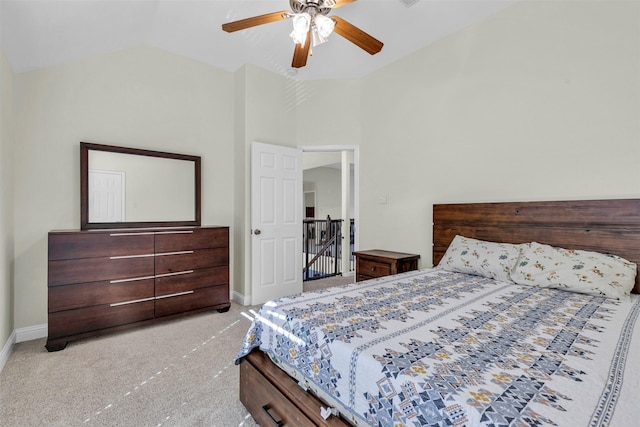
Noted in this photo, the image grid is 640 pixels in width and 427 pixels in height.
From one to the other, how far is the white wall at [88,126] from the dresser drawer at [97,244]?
47 cm

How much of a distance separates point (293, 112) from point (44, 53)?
8.32 feet

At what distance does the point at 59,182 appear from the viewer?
9.05 ft

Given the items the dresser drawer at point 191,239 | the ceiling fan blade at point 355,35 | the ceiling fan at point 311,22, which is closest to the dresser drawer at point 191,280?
the dresser drawer at point 191,239

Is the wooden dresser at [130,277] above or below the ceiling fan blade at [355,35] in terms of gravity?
below

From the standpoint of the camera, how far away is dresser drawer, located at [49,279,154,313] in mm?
2426

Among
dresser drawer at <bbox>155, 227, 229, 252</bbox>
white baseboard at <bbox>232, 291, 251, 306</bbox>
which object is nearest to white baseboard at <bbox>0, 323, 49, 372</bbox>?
dresser drawer at <bbox>155, 227, 229, 252</bbox>

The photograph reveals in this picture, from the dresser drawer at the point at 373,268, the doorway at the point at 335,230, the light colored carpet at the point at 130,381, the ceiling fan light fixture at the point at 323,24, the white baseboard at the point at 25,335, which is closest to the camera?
the light colored carpet at the point at 130,381

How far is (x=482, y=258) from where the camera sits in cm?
236

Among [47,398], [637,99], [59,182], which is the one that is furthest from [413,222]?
[59,182]

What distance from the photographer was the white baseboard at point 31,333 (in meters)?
2.59

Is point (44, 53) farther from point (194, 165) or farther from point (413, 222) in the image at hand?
point (413, 222)

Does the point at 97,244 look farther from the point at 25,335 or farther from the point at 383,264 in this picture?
the point at 383,264

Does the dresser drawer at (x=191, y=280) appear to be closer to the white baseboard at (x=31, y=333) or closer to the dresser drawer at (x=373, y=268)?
the white baseboard at (x=31, y=333)

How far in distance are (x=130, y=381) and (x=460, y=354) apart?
2097 millimetres
